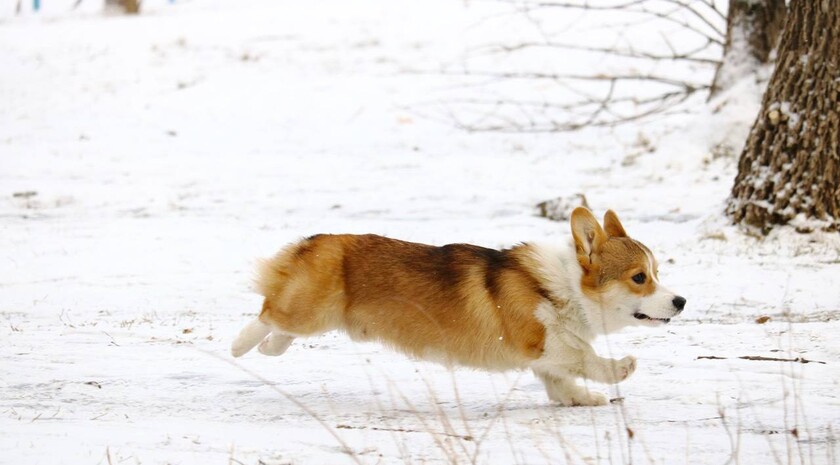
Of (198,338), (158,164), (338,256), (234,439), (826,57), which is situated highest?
(826,57)

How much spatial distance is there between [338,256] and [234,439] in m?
1.40

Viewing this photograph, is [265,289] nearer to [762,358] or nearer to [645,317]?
[645,317]

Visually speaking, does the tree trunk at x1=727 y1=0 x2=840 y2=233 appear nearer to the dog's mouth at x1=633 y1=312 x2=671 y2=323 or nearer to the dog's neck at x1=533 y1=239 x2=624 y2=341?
the dog's mouth at x1=633 y1=312 x2=671 y2=323

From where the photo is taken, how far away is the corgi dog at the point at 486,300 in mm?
5551

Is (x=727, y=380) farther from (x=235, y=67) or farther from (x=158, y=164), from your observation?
(x=235, y=67)

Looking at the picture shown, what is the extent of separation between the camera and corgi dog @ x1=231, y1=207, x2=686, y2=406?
18.2 ft

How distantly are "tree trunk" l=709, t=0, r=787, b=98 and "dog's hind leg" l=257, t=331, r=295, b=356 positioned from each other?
8790mm

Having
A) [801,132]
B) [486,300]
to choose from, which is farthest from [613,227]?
[801,132]

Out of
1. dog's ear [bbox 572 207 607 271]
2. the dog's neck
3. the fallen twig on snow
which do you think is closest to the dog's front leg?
the dog's neck

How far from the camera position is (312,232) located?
11.3 m

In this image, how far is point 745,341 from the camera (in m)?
6.50

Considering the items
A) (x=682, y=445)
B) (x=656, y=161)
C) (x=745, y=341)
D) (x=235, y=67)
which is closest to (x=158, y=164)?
(x=235, y=67)

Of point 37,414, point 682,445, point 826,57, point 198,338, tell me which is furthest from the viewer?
point 826,57

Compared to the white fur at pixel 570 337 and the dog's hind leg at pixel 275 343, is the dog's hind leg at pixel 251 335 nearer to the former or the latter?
the dog's hind leg at pixel 275 343
